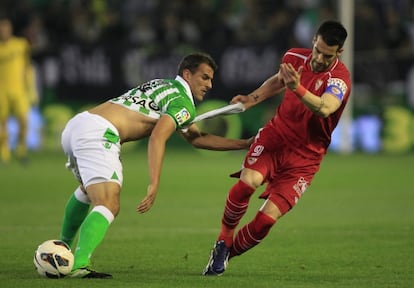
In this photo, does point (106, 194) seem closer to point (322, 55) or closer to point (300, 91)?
point (300, 91)

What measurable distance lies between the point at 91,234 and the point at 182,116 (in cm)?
113

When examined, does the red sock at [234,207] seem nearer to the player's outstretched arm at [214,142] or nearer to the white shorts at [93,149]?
the player's outstretched arm at [214,142]

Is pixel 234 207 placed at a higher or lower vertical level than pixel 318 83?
lower

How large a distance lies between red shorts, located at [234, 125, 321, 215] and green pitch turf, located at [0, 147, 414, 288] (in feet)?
2.04

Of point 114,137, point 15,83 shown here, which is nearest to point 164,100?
point 114,137

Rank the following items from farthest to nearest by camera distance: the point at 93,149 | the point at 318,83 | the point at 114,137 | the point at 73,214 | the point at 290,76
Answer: the point at 73,214 → the point at 318,83 → the point at 114,137 → the point at 93,149 → the point at 290,76

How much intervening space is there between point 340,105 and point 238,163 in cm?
1256

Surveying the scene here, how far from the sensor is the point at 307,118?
28.9 ft

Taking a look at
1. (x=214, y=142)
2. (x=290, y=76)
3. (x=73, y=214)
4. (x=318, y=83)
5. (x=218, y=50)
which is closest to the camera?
(x=290, y=76)

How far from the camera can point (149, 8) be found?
84.7ft

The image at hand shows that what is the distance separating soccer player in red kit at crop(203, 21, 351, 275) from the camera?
852 centimetres

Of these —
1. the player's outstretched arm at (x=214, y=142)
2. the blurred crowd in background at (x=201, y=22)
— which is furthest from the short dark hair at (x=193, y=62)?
the blurred crowd in background at (x=201, y=22)

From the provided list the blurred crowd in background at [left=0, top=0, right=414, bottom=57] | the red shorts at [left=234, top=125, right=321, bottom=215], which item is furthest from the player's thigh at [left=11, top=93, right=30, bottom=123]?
the red shorts at [left=234, top=125, right=321, bottom=215]

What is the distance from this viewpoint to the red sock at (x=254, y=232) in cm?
849
